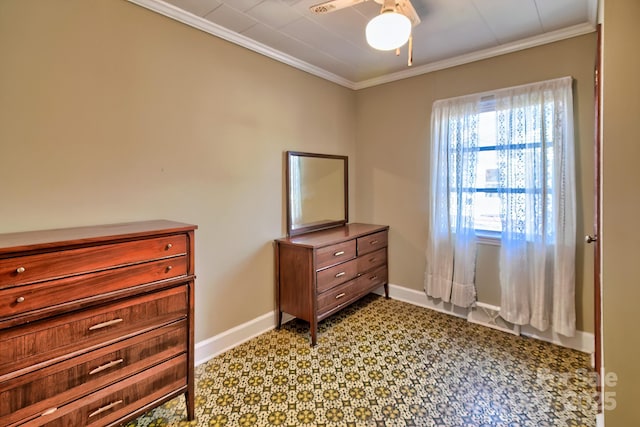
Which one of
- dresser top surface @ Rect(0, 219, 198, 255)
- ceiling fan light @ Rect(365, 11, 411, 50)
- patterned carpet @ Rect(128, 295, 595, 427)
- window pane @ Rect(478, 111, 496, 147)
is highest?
ceiling fan light @ Rect(365, 11, 411, 50)

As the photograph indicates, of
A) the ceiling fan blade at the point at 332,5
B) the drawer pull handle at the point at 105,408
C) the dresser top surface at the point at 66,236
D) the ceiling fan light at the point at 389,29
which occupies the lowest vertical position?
the drawer pull handle at the point at 105,408

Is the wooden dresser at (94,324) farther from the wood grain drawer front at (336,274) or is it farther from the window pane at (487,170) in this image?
the window pane at (487,170)

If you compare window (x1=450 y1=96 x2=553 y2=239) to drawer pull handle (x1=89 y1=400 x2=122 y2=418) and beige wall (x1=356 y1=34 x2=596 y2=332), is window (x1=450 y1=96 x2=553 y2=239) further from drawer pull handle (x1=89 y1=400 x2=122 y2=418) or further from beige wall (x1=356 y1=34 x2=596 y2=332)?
drawer pull handle (x1=89 y1=400 x2=122 y2=418)

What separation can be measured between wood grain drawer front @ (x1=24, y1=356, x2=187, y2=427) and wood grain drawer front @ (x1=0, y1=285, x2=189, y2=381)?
23 centimetres

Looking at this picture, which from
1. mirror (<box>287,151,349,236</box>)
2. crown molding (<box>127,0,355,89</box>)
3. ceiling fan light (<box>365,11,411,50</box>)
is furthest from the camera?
mirror (<box>287,151,349,236</box>)

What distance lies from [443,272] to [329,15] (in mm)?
2547

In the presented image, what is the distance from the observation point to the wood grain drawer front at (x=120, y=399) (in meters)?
1.33

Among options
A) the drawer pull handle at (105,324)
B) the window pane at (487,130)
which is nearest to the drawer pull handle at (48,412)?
the drawer pull handle at (105,324)

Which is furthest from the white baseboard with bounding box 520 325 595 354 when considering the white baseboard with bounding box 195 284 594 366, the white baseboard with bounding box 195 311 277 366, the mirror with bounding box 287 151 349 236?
the white baseboard with bounding box 195 311 277 366

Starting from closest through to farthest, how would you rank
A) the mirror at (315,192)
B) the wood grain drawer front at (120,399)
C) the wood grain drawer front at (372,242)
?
the wood grain drawer front at (120,399) < the mirror at (315,192) < the wood grain drawer front at (372,242)

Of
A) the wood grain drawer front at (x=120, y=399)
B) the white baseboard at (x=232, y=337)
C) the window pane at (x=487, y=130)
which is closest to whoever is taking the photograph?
the wood grain drawer front at (x=120, y=399)

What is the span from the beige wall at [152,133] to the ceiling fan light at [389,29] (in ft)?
4.59

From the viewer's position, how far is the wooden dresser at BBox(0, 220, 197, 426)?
1.22 m

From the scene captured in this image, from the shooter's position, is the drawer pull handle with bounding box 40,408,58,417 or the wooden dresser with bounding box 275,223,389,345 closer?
the drawer pull handle with bounding box 40,408,58,417
